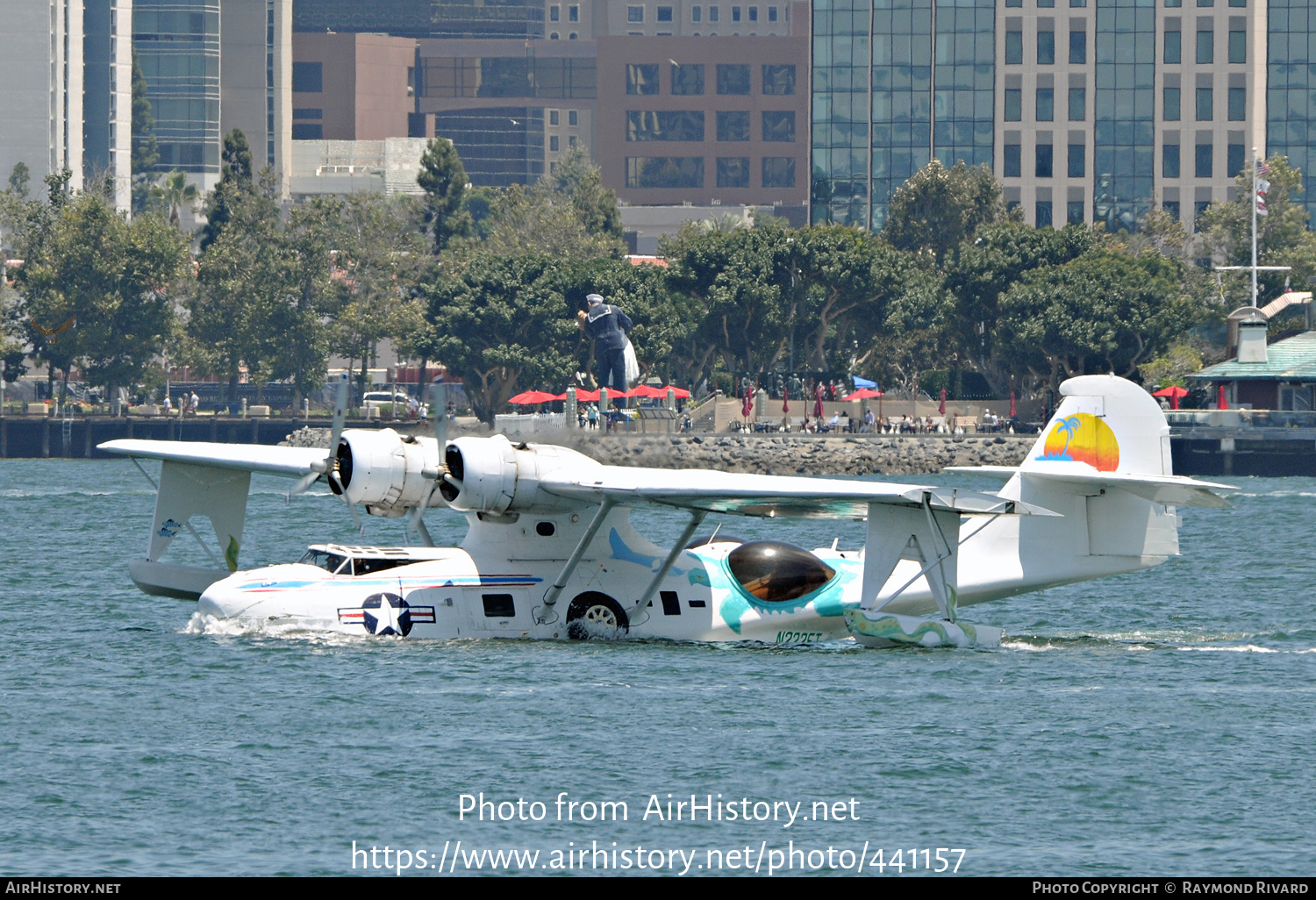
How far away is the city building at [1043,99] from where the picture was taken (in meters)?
177

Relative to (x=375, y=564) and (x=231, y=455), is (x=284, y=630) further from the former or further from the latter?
(x=231, y=455)

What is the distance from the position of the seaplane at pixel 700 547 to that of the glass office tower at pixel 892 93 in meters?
146

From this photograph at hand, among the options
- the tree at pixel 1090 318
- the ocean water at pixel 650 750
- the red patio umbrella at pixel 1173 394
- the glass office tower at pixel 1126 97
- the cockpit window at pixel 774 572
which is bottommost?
the ocean water at pixel 650 750

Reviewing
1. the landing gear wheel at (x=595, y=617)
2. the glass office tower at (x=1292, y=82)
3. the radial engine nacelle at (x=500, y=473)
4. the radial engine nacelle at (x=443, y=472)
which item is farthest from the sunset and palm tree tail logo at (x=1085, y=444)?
the glass office tower at (x=1292, y=82)

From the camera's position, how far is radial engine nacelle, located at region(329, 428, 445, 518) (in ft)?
98.6

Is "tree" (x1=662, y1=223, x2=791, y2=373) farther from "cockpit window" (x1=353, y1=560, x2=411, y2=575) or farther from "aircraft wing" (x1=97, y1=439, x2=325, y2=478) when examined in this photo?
"cockpit window" (x1=353, y1=560, x2=411, y2=575)

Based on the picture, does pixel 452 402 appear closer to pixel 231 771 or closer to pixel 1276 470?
pixel 1276 470

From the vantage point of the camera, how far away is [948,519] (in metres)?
31.0

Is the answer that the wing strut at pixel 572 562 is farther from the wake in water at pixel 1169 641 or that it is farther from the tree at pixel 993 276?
the tree at pixel 993 276

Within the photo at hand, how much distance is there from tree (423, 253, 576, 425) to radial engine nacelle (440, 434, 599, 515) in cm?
9050

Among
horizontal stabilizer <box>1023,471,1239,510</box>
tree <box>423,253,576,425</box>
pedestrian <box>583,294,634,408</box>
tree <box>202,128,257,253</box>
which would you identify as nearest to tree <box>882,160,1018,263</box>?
tree <box>423,253,576,425</box>

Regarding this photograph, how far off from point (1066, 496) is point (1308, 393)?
3218 inches

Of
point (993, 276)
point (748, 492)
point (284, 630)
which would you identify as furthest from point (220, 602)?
point (993, 276)

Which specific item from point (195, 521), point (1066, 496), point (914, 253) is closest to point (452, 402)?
point (914, 253)
